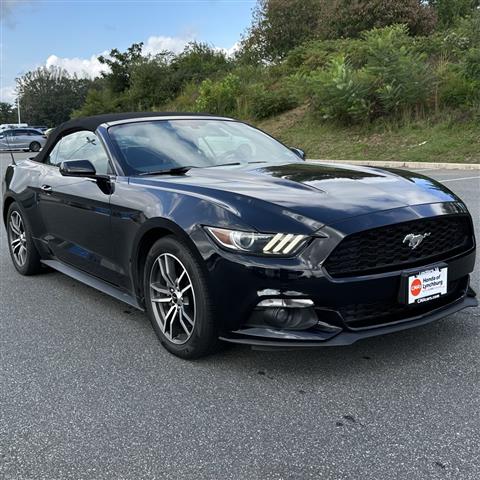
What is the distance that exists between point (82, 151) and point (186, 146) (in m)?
0.91

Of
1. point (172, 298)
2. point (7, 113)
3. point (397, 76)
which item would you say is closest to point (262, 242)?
point (172, 298)

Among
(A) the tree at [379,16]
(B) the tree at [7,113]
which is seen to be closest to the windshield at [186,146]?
(A) the tree at [379,16]

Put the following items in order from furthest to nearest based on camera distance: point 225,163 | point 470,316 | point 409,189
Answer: point 225,163 < point 470,316 < point 409,189

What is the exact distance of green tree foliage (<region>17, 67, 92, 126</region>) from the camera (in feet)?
282

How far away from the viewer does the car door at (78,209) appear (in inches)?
156

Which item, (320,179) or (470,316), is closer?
(320,179)

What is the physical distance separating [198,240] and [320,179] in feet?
2.96

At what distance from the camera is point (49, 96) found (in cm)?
8706

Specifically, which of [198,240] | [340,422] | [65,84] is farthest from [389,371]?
[65,84]

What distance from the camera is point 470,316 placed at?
386 cm

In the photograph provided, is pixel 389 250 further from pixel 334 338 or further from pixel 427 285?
pixel 334 338

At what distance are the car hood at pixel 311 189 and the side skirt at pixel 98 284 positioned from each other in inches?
31.1

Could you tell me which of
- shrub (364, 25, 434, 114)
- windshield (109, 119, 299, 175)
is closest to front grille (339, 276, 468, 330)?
windshield (109, 119, 299, 175)

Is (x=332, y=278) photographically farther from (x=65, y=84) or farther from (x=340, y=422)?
(x=65, y=84)
